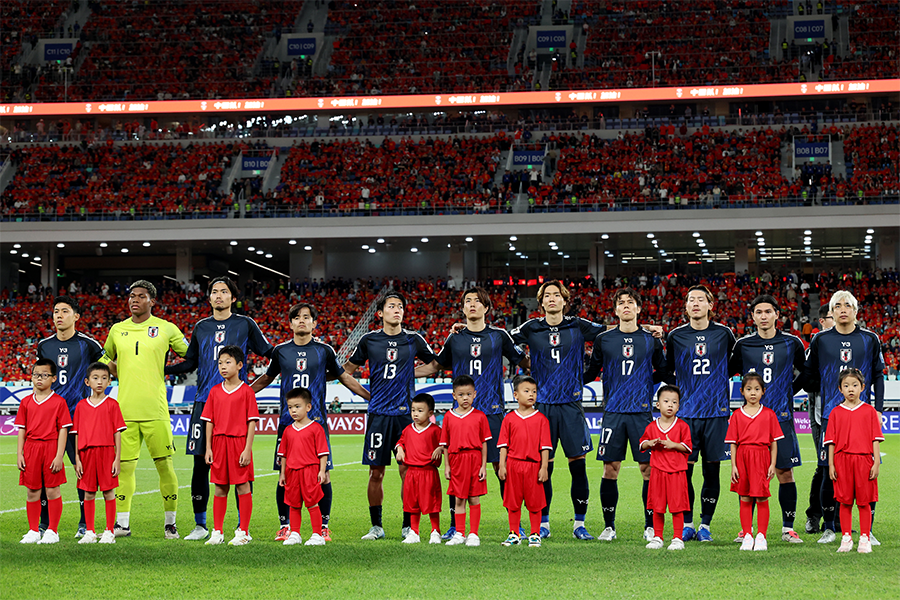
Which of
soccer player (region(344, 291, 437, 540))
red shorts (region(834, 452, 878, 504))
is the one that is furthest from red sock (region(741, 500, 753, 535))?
soccer player (region(344, 291, 437, 540))

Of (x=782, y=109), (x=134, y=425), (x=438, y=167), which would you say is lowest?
(x=134, y=425)

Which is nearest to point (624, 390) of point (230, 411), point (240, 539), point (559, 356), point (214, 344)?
point (559, 356)

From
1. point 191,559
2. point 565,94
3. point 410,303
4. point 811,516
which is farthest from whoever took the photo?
point 565,94

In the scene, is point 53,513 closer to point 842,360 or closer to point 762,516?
point 762,516

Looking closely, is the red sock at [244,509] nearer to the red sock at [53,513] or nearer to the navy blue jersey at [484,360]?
the red sock at [53,513]

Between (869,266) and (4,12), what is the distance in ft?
161

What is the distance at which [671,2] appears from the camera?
4897 centimetres

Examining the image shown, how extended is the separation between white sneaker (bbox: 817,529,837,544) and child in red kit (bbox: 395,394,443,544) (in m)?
3.56

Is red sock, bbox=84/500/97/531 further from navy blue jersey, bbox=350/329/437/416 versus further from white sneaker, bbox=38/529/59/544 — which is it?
navy blue jersey, bbox=350/329/437/416

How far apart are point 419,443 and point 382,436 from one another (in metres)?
0.52

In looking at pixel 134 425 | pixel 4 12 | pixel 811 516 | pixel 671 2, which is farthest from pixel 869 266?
pixel 4 12

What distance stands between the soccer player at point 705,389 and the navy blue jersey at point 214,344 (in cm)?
412

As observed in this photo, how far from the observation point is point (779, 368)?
8.38 metres

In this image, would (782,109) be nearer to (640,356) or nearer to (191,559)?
(640,356)
